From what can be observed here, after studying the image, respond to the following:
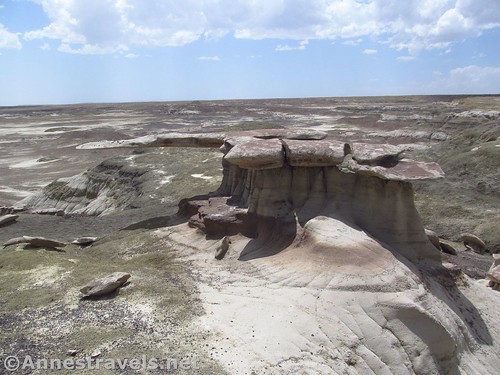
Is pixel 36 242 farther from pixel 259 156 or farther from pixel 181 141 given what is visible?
pixel 259 156

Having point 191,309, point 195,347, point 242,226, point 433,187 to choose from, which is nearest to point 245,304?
point 191,309

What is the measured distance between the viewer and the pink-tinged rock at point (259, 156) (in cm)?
1331

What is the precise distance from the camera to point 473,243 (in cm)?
1912

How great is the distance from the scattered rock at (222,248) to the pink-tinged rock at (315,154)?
2.74 meters

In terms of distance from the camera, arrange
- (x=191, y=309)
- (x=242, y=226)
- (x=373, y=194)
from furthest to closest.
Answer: (x=242, y=226), (x=373, y=194), (x=191, y=309)

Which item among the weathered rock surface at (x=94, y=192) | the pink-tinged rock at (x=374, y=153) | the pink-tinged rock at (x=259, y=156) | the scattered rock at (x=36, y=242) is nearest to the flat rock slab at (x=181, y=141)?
the pink-tinged rock at (x=259, y=156)

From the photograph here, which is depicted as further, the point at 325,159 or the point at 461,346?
the point at 325,159

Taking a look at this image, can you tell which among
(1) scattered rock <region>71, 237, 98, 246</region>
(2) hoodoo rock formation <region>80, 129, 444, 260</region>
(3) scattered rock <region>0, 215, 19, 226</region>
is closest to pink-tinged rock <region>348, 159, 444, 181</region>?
(2) hoodoo rock formation <region>80, 129, 444, 260</region>

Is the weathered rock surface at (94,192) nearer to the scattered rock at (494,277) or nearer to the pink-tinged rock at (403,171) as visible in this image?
the pink-tinged rock at (403,171)

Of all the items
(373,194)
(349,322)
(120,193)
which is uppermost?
(373,194)

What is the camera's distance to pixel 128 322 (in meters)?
9.63

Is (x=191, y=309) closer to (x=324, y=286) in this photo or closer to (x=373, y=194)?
(x=324, y=286)

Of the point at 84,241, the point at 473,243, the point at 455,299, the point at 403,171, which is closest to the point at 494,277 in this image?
the point at 455,299

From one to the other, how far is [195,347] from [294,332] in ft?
6.18
